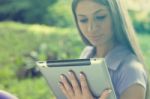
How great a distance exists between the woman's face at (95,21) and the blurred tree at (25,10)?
4.18 metres

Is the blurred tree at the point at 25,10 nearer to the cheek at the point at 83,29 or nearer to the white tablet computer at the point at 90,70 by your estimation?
the cheek at the point at 83,29

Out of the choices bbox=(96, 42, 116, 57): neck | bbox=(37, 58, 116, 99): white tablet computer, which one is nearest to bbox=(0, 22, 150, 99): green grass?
bbox=(96, 42, 116, 57): neck

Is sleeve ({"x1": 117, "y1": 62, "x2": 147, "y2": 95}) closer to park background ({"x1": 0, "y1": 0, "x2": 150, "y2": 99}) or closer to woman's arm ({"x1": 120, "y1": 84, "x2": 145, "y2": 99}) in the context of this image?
woman's arm ({"x1": 120, "y1": 84, "x2": 145, "y2": 99})

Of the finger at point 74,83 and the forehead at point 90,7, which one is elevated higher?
the forehead at point 90,7

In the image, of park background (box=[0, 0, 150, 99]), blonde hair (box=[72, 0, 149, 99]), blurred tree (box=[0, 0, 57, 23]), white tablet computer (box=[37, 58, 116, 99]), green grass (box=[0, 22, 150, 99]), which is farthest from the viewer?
blurred tree (box=[0, 0, 57, 23])

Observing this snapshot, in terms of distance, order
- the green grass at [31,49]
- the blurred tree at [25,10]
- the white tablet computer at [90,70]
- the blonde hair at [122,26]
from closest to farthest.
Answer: the white tablet computer at [90,70], the blonde hair at [122,26], the green grass at [31,49], the blurred tree at [25,10]

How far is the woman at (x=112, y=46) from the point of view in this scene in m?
1.49

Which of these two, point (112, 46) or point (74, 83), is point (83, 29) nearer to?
point (112, 46)

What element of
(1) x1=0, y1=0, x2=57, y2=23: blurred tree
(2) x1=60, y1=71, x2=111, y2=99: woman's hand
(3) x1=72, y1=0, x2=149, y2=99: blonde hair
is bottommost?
(1) x1=0, y1=0, x2=57, y2=23: blurred tree

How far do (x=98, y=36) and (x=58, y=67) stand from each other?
191 mm

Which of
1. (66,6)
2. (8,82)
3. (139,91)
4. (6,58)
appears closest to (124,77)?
(139,91)

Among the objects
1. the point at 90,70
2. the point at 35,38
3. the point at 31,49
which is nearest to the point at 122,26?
the point at 90,70

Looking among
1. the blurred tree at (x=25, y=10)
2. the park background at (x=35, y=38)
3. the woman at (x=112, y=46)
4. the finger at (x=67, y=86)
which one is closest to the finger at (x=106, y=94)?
the woman at (x=112, y=46)

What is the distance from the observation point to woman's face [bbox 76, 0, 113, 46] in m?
1.59
